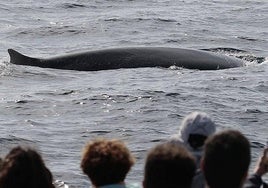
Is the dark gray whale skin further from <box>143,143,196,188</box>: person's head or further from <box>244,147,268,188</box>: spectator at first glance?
<box>143,143,196,188</box>: person's head

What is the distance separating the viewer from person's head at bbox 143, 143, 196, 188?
6859 millimetres

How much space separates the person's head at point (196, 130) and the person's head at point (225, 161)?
95 cm

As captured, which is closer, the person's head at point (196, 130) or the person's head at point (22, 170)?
the person's head at point (22, 170)

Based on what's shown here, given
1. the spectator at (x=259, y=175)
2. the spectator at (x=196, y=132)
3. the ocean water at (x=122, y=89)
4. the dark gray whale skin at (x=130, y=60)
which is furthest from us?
the dark gray whale skin at (x=130, y=60)

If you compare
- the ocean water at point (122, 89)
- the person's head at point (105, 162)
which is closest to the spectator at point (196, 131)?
the person's head at point (105, 162)

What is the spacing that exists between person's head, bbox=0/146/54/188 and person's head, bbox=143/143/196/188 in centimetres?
71

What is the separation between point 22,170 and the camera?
696 centimetres

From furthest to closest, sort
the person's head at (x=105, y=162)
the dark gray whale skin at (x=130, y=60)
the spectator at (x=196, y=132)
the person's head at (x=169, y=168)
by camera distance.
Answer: the dark gray whale skin at (x=130, y=60) → the spectator at (x=196, y=132) → the person's head at (x=105, y=162) → the person's head at (x=169, y=168)

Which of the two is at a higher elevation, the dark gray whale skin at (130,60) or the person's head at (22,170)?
the person's head at (22,170)

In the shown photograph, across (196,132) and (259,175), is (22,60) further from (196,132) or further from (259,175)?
(259,175)

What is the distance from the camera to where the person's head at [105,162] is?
24.1 ft

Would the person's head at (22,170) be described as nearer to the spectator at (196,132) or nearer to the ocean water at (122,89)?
the spectator at (196,132)

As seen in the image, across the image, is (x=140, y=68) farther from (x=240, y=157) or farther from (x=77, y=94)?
(x=240, y=157)

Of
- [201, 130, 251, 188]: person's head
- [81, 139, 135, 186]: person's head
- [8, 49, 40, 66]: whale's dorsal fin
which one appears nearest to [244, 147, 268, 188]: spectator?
[201, 130, 251, 188]: person's head
